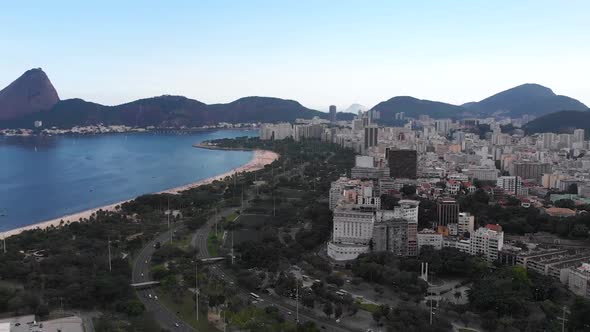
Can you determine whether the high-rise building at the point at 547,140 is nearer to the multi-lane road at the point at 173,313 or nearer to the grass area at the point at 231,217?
the grass area at the point at 231,217

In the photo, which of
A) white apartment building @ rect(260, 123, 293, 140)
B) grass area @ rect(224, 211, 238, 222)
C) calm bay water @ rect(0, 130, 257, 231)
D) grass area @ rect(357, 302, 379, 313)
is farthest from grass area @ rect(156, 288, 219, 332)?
white apartment building @ rect(260, 123, 293, 140)

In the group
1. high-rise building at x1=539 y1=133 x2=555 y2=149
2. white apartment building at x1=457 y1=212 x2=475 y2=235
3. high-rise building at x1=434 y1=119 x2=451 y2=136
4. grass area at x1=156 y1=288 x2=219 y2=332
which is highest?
high-rise building at x1=434 y1=119 x2=451 y2=136

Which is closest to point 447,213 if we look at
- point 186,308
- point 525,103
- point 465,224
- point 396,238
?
point 465,224

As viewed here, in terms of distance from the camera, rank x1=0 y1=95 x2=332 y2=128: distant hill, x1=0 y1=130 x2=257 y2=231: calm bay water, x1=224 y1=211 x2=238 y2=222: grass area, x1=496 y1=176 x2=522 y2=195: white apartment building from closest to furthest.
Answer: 1. x1=224 y1=211 x2=238 y2=222: grass area
2. x1=0 y1=130 x2=257 y2=231: calm bay water
3. x1=496 y1=176 x2=522 y2=195: white apartment building
4. x1=0 y1=95 x2=332 y2=128: distant hill

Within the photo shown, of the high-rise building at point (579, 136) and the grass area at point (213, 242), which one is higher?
the high-rise building at point (579, 136)

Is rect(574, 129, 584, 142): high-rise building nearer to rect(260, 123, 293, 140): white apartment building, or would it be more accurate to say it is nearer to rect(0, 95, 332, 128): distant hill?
rect(260, 123, 293, 140): white apartment building

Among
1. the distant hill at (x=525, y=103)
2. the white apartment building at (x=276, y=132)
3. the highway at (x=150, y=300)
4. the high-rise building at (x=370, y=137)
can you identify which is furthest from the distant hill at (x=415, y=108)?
the highway at (x=150, y=300)
